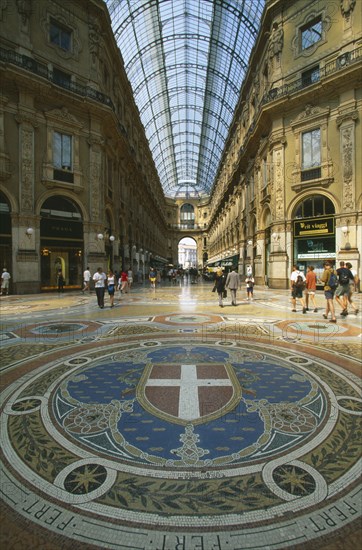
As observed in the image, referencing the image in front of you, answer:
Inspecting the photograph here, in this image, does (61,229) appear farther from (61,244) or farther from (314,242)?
(314,242)

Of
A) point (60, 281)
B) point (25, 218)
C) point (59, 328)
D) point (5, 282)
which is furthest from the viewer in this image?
point (60, 281)

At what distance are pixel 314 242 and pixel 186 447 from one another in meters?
20.4

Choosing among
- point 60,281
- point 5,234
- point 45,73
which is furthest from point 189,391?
point 45,73

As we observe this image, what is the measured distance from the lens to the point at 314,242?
66.3ft

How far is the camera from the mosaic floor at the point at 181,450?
5.44 ft

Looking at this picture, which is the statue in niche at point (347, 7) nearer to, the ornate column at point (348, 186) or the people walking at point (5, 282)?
the ornate column at point (348, 186)

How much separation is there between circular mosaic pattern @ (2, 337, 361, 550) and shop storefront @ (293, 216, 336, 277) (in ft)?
57.3

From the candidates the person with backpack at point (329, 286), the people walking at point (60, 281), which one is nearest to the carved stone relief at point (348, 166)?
the person with backpack at point (329, 286)

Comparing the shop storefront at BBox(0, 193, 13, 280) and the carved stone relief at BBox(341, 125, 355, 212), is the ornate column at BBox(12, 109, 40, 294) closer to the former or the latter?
the shop storefront at BBox(0, 193, 13, 280)

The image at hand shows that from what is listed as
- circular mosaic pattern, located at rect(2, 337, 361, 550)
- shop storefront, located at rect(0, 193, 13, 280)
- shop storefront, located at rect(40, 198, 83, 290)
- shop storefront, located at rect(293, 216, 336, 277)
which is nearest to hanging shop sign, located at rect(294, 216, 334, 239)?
shop storefront, located at rect(293, 216, 336, 277)

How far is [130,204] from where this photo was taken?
31.5m

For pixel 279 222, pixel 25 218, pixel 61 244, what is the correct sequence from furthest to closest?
pixel 279 222, pixel 61 244, pixel 25 218

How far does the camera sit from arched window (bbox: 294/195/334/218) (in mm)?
19492

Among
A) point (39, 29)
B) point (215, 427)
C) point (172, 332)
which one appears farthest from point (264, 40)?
point (215, 427)
